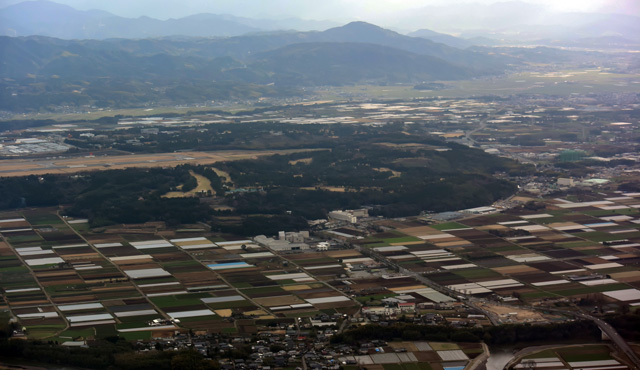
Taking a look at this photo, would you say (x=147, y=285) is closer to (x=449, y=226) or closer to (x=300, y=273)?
(x=300, y=273)

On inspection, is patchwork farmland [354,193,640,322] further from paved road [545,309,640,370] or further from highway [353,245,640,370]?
paved road [545,309,640,370]

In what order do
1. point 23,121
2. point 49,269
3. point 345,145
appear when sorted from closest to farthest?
1. point 49,269
2. point 345,145
3. point 23,121

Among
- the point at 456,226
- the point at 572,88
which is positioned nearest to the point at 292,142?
the point at 456,226

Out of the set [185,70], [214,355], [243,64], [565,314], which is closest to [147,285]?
[214,355]

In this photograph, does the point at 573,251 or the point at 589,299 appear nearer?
the point at 589,299

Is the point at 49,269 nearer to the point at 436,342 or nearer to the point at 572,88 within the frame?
the point at 436,342

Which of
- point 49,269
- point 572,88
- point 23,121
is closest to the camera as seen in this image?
point 49,269

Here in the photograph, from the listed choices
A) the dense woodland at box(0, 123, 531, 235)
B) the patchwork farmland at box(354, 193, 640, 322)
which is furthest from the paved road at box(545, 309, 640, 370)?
the dense woodland at box(0, 123, 531, 235)

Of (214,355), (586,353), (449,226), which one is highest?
(214,355)

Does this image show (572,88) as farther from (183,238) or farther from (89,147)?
(183,238)
